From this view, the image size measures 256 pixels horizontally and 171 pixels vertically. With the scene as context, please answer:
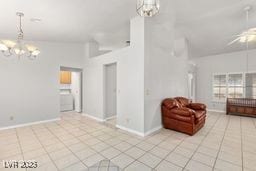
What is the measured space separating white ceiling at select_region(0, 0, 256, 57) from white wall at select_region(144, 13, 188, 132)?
453 millimetres

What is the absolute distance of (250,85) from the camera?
6039 mm

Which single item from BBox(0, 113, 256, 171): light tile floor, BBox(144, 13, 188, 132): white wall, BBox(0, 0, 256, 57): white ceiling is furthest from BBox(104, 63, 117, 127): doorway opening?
BBox(144, 13, 188, 132): white wall

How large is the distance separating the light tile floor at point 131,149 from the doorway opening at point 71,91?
7.88ft

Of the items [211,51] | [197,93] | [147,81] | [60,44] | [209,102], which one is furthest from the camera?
[197,93]

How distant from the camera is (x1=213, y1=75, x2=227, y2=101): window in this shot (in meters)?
6.66

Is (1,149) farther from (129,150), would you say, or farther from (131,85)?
(131,85)

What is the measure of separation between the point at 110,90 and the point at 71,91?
10.2 ft

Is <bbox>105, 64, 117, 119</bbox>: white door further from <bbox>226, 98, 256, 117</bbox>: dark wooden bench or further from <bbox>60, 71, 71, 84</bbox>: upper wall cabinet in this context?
<bbox>226, 98, 256, 117</bbox>: dark wooden bench

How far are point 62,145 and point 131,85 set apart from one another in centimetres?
225

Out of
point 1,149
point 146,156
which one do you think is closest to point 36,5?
point 1,149

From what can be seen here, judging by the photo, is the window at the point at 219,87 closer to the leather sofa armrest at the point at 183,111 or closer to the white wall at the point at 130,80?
the leather sofa armrest at the point at 183,111

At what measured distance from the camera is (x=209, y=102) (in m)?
7.03

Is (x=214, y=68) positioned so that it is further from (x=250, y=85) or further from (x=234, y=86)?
(x=250, y=85)

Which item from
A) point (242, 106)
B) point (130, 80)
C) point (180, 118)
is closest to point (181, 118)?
point (180, 118)
